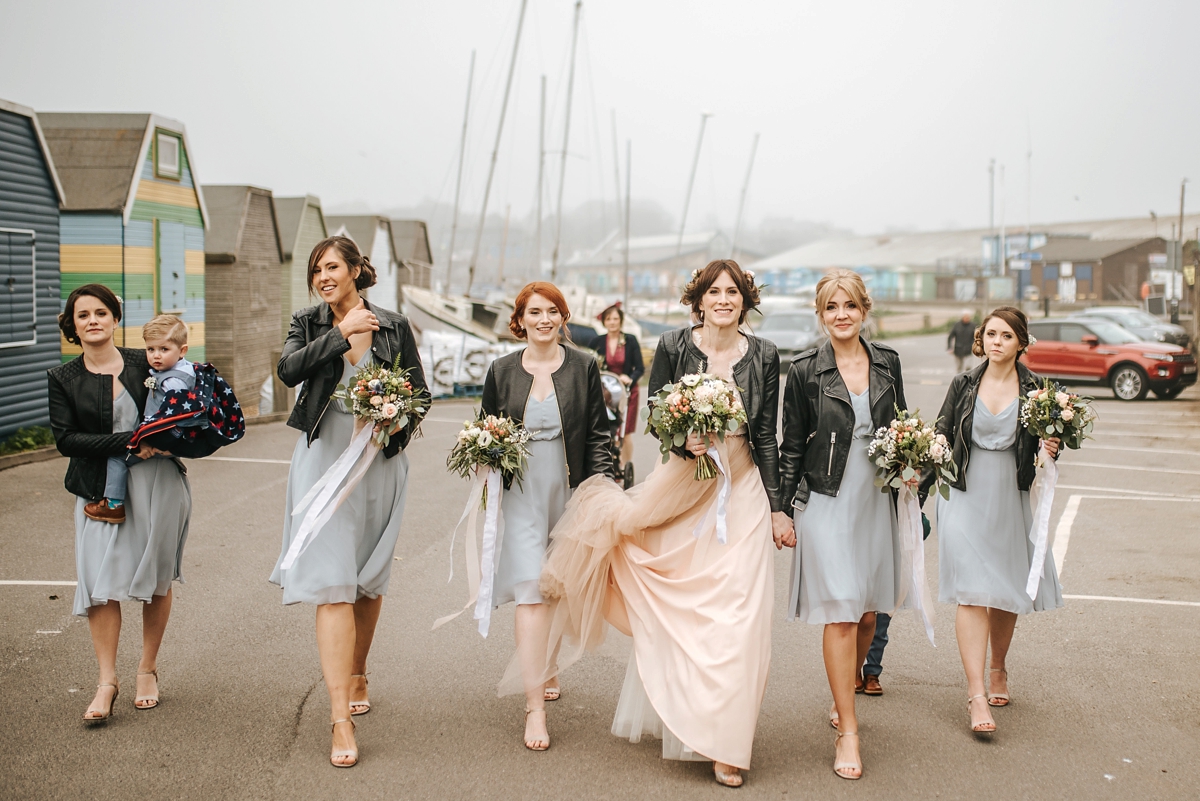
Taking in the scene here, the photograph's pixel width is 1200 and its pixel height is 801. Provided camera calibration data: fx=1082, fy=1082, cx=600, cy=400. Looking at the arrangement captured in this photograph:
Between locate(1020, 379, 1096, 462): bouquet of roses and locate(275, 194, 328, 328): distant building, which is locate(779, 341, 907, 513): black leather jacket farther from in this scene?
locate(275, 194, 328, 328): distant building

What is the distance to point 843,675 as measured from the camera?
→ 484cm

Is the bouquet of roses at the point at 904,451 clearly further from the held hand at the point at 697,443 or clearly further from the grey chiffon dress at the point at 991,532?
the held hand at the point at 697,443

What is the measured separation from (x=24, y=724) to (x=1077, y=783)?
4.68 metres

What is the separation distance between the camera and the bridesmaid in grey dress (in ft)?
16.2

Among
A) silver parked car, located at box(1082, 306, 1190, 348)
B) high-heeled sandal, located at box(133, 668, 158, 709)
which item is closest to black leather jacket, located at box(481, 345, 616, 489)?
high-heeled sandal, located at box(133, 668, 158, 709)

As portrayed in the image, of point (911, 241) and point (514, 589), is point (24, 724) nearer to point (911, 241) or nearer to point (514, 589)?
point (514, 589)

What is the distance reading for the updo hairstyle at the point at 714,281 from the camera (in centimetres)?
510

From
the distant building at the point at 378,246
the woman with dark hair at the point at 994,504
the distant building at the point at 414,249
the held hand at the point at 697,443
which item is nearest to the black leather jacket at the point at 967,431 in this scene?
the woman with dark hair at the point at 994,504

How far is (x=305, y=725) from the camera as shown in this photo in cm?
509

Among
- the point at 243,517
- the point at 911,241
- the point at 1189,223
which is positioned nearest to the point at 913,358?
the point at 243,517

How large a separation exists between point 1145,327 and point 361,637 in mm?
34967

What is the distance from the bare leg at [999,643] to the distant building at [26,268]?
13.9 metres

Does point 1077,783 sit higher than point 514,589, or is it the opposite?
point 514,589

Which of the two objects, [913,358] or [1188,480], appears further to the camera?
[913,358]
